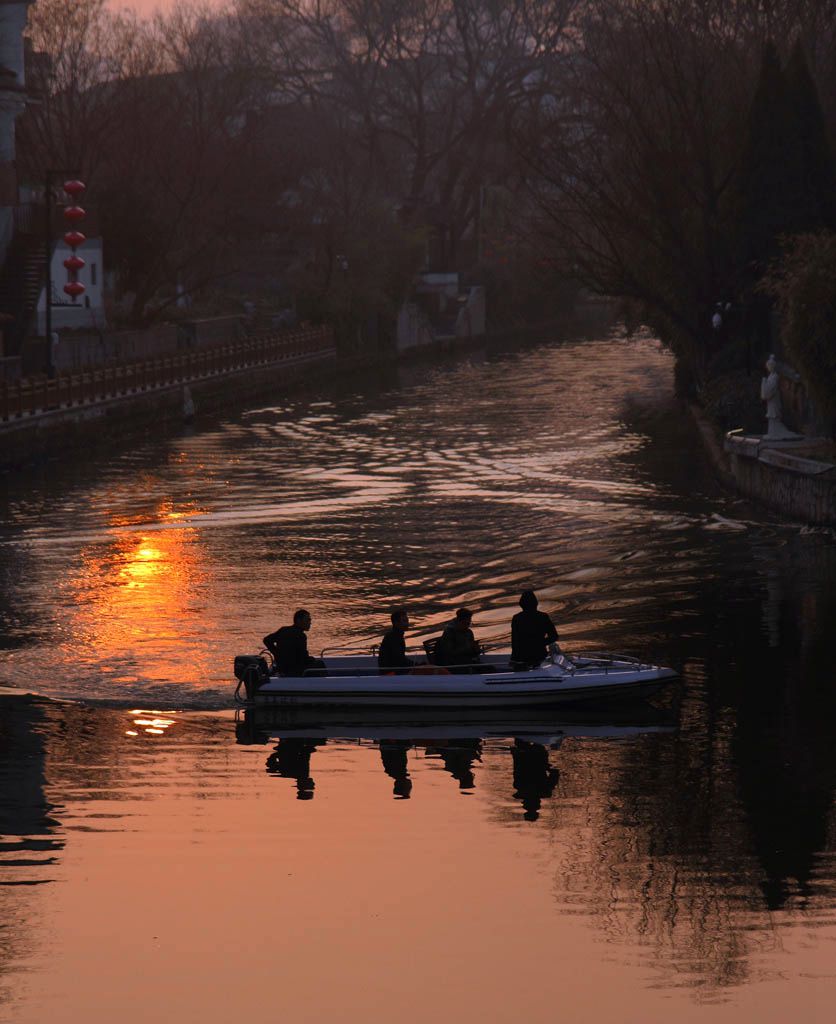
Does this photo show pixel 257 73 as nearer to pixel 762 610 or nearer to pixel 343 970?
pixel 762 610

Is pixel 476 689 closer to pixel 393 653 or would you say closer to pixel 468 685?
pixel 468 685

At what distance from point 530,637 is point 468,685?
1.06m

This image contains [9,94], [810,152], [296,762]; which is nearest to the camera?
[296,762]

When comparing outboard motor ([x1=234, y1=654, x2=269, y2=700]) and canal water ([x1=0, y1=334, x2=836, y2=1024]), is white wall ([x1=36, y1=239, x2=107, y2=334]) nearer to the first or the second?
canal water ([x1=0, y1=334, x2=836, y2=1024])

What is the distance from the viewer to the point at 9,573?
3653cm

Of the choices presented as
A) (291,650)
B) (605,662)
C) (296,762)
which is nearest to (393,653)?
(291,650)

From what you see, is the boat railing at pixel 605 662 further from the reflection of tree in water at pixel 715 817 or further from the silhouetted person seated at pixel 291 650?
the silhouetted person seated at pixel 291 650

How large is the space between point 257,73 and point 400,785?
95.9 meters

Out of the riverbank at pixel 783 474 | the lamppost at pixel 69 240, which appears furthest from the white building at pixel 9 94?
the riverbank at pixel 783 474

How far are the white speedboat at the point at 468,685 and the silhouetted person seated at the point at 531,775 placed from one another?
990 millimetres

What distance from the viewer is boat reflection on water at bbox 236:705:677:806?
22.2 metres

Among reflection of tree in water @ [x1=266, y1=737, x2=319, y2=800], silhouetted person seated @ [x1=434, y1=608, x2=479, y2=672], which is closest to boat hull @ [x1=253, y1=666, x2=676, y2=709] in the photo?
silhouetted person seated @ [x1=434, y1=608, x2=479, y2=672]

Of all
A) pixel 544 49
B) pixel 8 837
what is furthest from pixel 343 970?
pixel 544 49

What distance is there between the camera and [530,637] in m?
24.2
